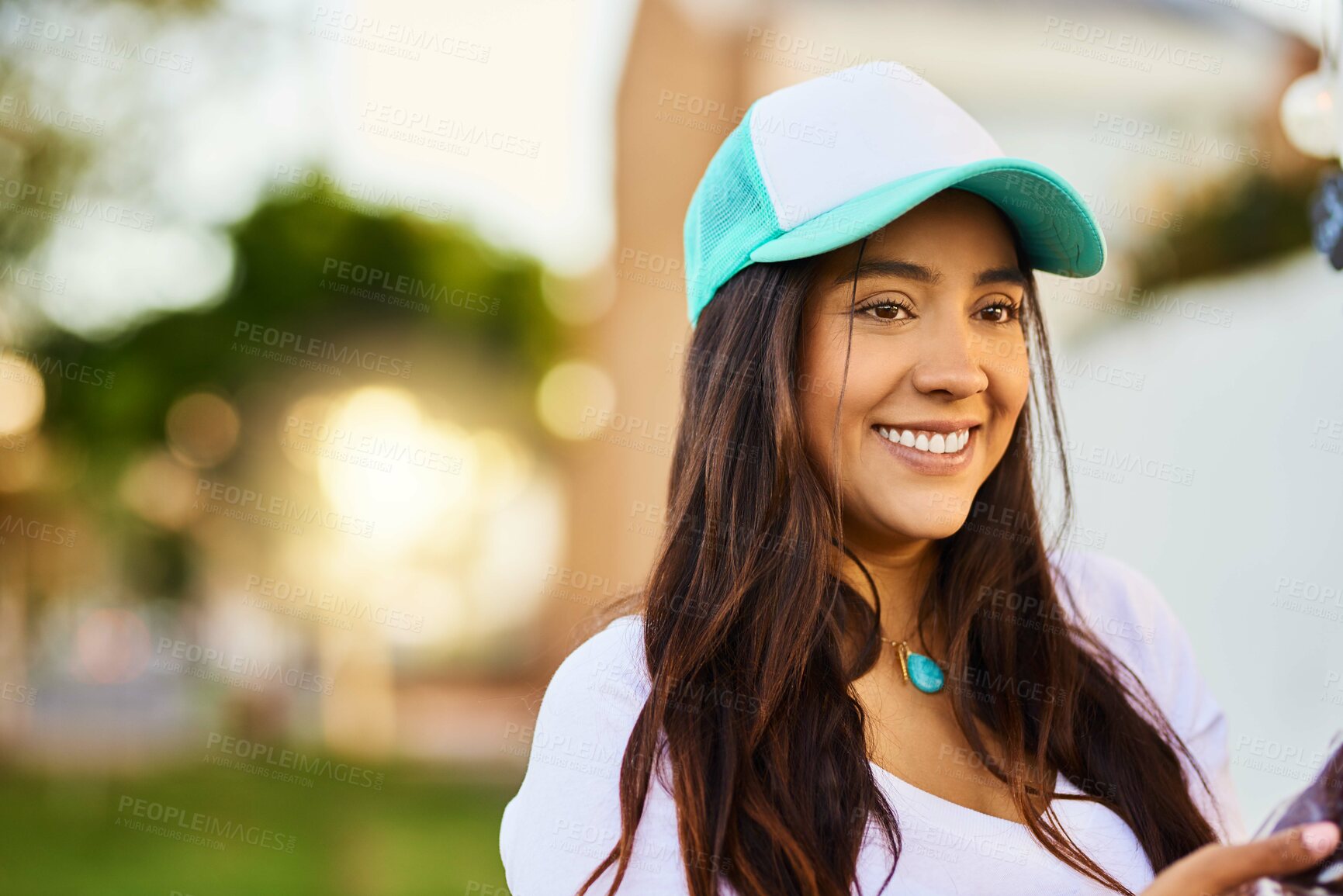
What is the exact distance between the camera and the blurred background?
3906 mm

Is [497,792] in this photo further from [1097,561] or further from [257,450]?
[1097,561]

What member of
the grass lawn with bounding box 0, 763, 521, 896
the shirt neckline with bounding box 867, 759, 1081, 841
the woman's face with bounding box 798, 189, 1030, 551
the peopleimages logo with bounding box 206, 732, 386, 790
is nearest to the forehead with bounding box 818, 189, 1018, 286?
the woman's face with bounding box 798, 189, 1030, 551

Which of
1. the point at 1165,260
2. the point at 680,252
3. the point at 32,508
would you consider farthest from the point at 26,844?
the point at 1165,260

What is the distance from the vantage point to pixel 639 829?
1597 millimetres

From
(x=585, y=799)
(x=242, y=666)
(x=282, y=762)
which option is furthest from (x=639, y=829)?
(x=242, y=666)

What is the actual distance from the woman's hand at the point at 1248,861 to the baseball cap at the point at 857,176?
894mm

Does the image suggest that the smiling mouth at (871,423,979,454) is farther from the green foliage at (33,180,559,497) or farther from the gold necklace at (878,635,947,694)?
the green foliage at (33,180,559,497)

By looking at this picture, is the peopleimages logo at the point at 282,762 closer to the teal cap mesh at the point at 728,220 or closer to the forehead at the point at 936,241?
the teal cap mesh at the point at 728,220

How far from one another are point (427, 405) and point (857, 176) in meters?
12.2

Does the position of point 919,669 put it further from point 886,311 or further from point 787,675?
point 886,311

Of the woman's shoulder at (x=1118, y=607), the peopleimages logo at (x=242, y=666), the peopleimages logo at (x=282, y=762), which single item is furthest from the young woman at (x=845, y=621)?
the peopleimages logo at (x=242, y=666)

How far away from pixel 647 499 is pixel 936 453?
8.09 metres

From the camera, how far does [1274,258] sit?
3.97m

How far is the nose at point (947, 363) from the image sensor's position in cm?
168
